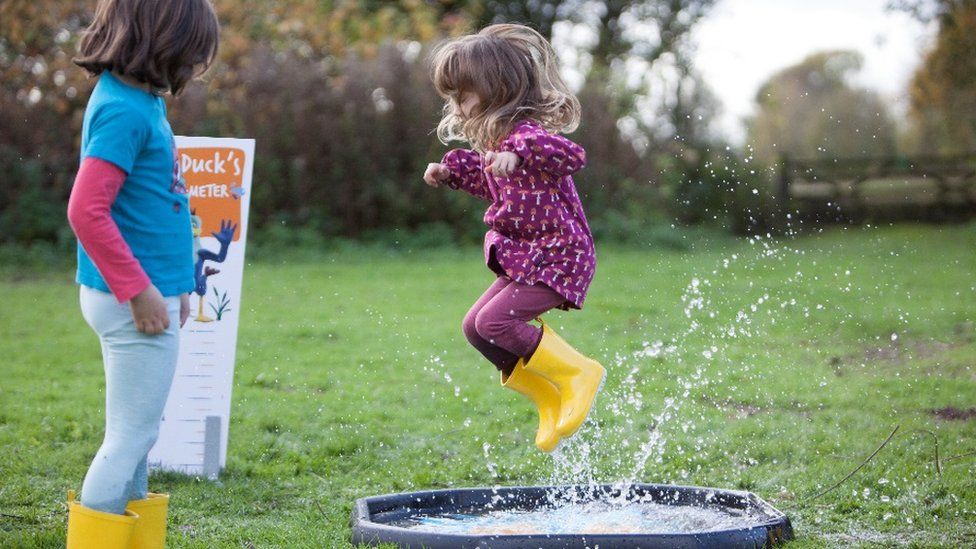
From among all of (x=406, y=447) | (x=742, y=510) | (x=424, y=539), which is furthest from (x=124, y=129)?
(x=406, y=447)

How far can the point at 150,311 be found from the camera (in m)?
2.67

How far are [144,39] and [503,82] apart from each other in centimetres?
129

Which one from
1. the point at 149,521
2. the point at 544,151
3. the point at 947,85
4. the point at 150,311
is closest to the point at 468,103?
the point at 544,151

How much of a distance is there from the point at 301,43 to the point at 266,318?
8345 millimetres

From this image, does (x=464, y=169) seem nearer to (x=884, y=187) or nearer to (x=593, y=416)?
(x=593, y=416)

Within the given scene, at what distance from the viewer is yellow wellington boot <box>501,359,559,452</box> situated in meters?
3.74

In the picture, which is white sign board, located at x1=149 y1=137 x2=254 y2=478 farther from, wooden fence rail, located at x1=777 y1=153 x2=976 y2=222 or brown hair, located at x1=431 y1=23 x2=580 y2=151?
wooden fence rail, located at x1=777 y1=153 x2=976 y2=222

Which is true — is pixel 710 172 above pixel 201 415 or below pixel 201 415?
above


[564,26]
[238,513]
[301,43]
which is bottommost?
[238,513]

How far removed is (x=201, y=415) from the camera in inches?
180

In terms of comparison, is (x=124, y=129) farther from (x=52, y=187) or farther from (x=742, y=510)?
(x=52, y=187)

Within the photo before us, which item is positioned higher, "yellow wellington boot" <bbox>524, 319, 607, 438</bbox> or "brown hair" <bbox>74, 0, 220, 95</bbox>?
"brown hair" <bbox>74, 0, 220, 95</bbox>

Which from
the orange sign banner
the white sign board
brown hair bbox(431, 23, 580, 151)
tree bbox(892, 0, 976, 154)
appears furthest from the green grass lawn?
tree bbox(892, 0, 976, 154)

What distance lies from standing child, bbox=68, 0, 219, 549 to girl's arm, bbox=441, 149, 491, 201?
1.17m
